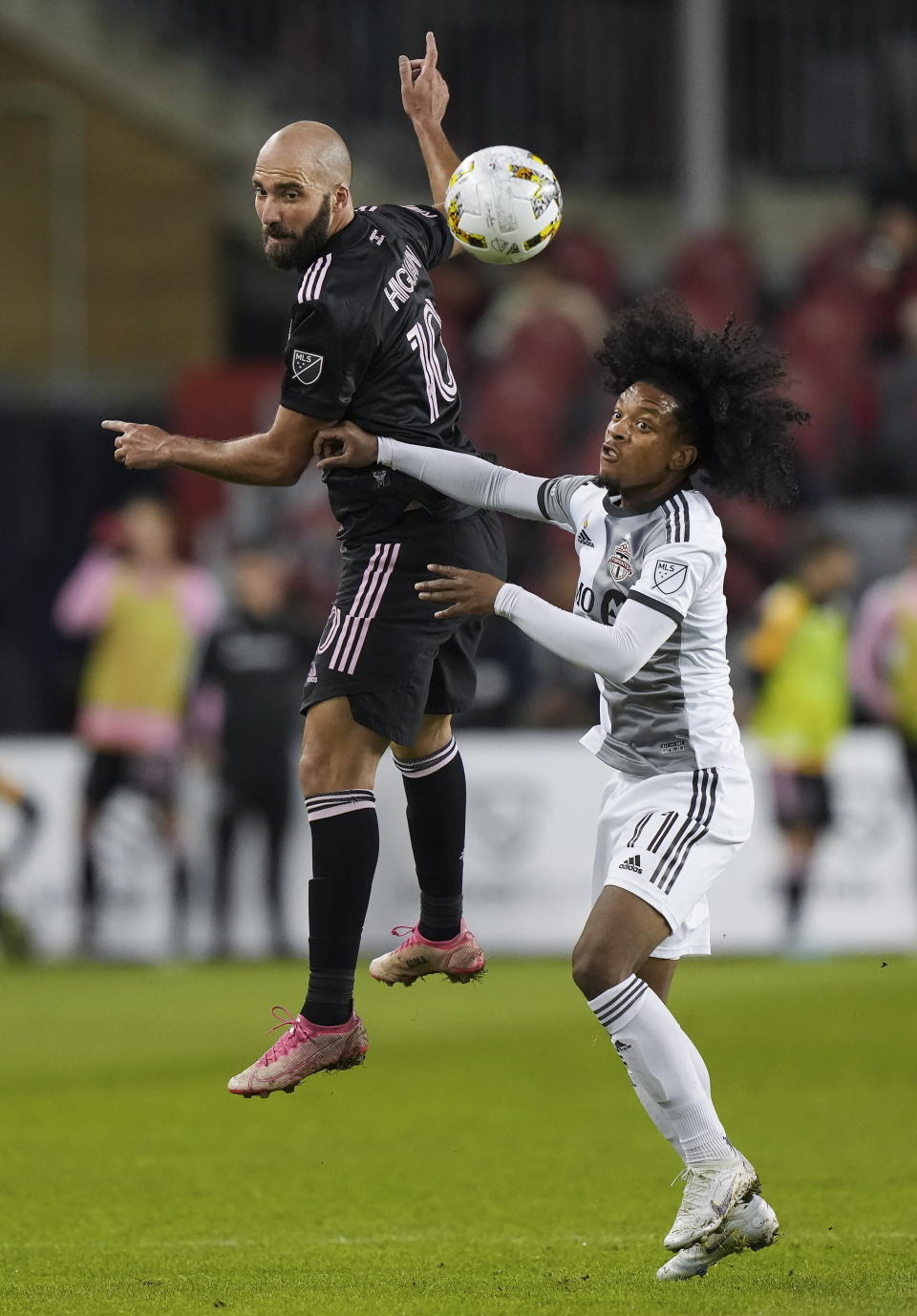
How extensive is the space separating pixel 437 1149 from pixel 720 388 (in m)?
3.61

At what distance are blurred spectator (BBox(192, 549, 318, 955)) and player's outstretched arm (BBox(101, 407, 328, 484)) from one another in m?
7.32

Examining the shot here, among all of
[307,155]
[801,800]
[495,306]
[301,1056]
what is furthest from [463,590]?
[495,306]

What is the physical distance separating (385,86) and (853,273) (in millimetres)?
4363

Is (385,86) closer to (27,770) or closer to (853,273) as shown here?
(853,273)

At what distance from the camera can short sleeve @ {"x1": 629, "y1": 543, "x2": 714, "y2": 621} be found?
5371 mm

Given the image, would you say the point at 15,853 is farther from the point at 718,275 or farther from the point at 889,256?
the point at 889,256

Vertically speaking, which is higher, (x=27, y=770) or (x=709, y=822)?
(x=709, y=822)

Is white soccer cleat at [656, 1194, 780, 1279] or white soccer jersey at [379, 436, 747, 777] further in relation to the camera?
white soccer cleat at [656, 1194, 780, 1279]

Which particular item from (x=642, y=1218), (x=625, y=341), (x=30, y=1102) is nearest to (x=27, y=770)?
(x=30, y=1102)

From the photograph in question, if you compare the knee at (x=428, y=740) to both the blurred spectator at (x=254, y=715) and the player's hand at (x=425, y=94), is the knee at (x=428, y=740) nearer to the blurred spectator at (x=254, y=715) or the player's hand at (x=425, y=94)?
the player's hand at (x=425, y=94)

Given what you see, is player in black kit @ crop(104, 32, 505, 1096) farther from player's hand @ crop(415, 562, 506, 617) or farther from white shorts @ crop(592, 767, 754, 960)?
white shorts @ crop(592, 767, 754, 960)

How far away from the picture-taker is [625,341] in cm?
568

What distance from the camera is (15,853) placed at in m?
13.1

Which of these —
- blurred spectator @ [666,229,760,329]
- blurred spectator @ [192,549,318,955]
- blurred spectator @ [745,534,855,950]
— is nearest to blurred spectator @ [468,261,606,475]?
blurred spectator @ [666,229,760,329]
